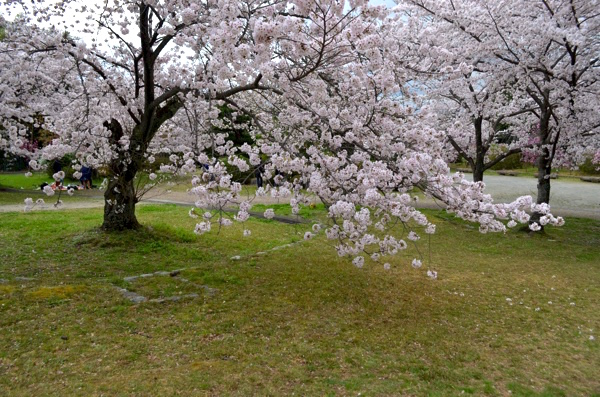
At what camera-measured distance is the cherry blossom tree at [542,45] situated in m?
7.75

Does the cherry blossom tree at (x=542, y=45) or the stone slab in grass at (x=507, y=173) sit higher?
the cherry blossom tree at (x=542, y=45)

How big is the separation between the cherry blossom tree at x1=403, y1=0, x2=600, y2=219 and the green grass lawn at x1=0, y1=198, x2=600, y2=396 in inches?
139

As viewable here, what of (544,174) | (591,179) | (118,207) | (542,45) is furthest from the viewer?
(591,179)

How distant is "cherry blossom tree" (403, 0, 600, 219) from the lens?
775 centimetres

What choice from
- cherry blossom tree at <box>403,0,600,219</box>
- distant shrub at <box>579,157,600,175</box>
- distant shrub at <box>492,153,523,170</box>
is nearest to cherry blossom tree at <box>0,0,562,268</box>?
cherry blossom tree at <box>403,0,600,219</box>

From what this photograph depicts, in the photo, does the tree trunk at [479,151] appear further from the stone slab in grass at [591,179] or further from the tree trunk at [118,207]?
the stone slab in grass at [591,179]

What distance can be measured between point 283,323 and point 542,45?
7.68 m

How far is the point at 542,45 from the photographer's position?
8258 millimetres

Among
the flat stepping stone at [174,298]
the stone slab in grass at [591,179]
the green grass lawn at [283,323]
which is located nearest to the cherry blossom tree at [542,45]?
the green grass lawn at [283,323]

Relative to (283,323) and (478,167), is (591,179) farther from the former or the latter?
(283,323)

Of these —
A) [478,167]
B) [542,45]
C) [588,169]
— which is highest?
[542,45]

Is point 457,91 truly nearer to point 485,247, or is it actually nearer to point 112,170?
point 485,247

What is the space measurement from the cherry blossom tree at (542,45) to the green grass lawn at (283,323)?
139 inches

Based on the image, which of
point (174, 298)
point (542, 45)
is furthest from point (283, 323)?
point (542, 45)
